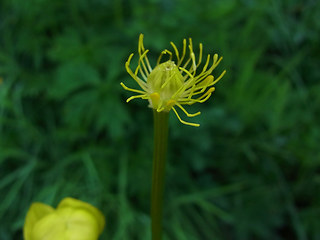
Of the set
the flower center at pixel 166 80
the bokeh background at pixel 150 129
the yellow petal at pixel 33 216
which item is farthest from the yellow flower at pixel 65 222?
the bokeh background at pixel 150 129

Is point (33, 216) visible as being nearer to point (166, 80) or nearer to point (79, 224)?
point (79, 224)

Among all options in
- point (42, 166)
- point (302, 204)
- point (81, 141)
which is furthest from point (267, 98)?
point (42, 166)

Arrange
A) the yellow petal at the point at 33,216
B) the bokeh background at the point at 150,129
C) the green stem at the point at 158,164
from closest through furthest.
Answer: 1. the green stem at the point at 158,164
2. the yellow petal at the point at 33,216
3. the bokeh background at the point at 150,129

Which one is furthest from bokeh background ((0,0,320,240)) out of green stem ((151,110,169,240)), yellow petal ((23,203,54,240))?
green stem ((151,110,169,240))

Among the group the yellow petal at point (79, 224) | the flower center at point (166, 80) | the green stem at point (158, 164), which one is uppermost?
the flower center at point (166, 80)

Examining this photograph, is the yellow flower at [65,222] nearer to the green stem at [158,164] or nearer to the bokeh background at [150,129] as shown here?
the green stem at [158,164]

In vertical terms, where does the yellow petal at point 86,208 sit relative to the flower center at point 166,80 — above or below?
below

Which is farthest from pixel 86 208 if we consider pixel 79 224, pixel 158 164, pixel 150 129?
pixel 150 129
